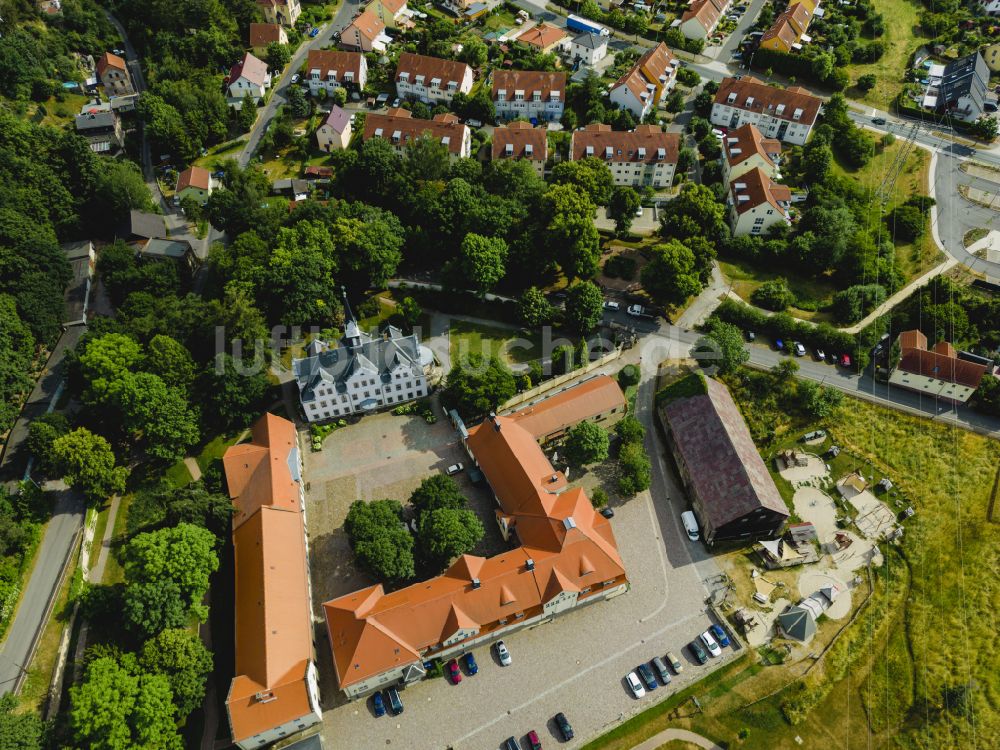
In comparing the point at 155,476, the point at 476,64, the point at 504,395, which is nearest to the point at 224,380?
the point at 155,476

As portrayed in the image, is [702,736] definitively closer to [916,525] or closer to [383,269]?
[916,525]

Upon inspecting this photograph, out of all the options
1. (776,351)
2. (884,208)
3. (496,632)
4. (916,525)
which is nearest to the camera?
(496,632)

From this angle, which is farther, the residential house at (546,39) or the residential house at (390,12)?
the residential house at (390,12)

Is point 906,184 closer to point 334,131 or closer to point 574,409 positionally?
point 574,409

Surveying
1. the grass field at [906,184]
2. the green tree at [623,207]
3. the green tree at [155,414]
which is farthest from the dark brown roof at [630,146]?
the green tree at [155,414]

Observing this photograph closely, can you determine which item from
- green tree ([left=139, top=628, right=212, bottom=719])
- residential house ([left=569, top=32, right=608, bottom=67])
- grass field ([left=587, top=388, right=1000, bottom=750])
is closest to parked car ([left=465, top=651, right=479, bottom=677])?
grass field ([left=587, top=388, right=1000, bottom=750])

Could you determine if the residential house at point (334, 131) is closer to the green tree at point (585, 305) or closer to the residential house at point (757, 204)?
the green tree at point (585, 305)
